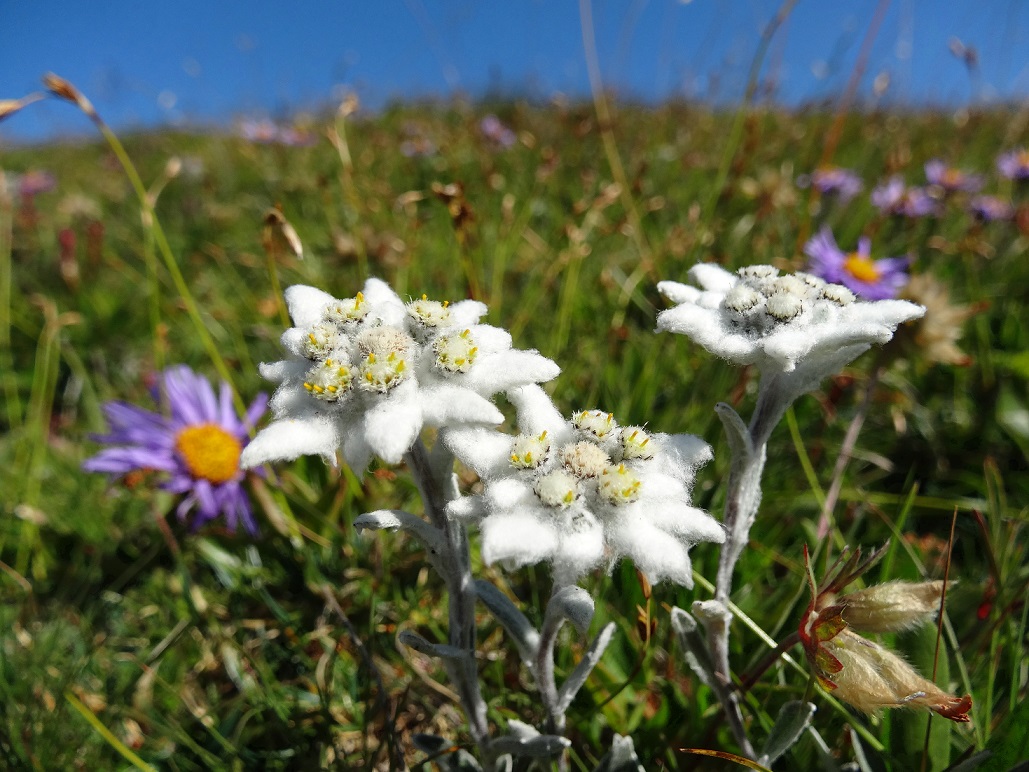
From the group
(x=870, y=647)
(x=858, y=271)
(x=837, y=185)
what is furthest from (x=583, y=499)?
(x=837, y=185)

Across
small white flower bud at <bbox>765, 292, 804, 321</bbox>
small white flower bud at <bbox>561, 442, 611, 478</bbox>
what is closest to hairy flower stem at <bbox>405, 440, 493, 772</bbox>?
small white flower bud at <bbox>561, 442, 611, 478</bbox>

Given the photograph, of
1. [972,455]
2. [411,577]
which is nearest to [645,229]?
[972,455]

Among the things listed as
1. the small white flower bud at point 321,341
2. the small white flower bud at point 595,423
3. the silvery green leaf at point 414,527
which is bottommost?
the silvery green leaf at point 414,527

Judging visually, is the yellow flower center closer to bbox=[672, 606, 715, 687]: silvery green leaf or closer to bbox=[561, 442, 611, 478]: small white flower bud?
bbox=[672, 606, 715, 687]: silvery green leaf

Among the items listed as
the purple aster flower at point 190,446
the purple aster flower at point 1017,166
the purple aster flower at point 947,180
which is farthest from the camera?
the purple aster flower at point 1017,166

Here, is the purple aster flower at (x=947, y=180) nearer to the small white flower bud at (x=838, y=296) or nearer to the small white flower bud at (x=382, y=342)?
the small white flower bud at (x=838, y=296)

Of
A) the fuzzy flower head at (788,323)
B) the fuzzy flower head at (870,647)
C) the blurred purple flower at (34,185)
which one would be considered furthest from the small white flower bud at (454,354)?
the blurred purple flower at (34,185)
